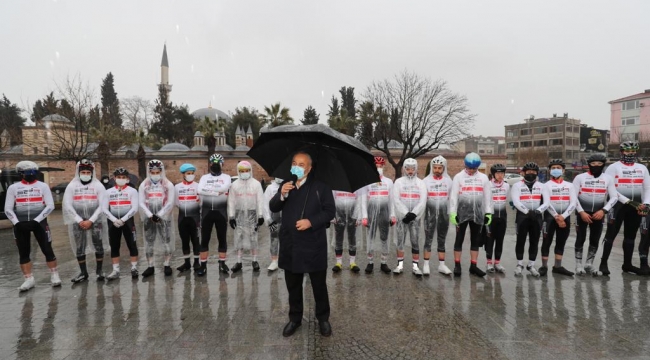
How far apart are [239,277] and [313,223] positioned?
2.92 m

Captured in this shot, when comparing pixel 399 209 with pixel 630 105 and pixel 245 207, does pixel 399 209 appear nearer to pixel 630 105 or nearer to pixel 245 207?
pixel 245 207

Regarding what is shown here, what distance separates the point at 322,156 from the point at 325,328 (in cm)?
189

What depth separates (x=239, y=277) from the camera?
582cm

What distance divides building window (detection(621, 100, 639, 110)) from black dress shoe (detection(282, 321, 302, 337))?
76173mm

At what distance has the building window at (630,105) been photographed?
57.0 metres

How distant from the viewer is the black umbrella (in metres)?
3.62

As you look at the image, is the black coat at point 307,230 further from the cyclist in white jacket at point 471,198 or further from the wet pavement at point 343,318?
the cyclist in white jacket at point 471,198

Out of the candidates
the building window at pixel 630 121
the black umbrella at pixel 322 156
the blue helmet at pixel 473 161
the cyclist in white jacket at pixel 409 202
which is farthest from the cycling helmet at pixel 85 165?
the building window at pixel 630 121

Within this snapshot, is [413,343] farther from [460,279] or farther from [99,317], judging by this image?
[99,317]

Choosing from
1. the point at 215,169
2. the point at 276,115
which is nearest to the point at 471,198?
the point at 215,169

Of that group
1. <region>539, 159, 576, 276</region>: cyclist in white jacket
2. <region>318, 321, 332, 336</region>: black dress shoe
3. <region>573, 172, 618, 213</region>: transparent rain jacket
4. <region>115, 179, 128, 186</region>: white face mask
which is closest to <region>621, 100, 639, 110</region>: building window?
<region>573, 172, 618, 213</region>: transparent rain jacket

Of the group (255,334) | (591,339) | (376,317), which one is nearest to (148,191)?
(255,334)

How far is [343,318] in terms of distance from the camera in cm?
412

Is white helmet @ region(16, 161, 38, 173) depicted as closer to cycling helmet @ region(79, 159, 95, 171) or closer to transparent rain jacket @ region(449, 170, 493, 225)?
cycling helmet @ region(79, 159, 95, 171)
